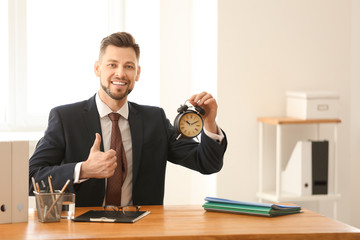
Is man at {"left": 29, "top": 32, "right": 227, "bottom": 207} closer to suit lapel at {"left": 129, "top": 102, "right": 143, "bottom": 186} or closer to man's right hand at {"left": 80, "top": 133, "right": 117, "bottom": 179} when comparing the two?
suit lapel at {"left": 129, "top": 102, "right": 143, "bottom": 186}

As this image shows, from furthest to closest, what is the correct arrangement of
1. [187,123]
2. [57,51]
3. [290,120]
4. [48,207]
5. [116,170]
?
[57,51] → [290,120] → [116,170] → [187,123] → [48,207]

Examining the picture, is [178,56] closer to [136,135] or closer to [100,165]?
[136,135]

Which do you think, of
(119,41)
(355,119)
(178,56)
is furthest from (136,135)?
(355,119)

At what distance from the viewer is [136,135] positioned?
9.80ft

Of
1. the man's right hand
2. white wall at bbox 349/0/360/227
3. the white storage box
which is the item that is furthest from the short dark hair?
white wall at bbox 349/0/360/227

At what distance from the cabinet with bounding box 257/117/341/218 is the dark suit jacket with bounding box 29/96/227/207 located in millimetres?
1179

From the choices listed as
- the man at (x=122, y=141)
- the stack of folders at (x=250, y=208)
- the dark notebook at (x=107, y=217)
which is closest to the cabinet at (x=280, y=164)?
the man at (x=122, y=141)

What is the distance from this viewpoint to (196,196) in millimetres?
4730

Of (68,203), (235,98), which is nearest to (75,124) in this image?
(68,203)

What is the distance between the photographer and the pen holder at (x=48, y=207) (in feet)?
7.62

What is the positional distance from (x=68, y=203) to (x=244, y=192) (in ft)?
7.23

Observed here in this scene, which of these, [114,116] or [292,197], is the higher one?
[114,116]

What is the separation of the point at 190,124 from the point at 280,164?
63.0 inches

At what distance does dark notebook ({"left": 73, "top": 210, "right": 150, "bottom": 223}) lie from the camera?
7.63ft
